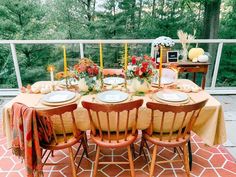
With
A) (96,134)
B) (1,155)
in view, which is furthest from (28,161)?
(1,155)

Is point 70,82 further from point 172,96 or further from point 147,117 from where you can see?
point 172,96

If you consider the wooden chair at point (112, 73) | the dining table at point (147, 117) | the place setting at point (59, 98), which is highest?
the wooden chair at point (112, 73)

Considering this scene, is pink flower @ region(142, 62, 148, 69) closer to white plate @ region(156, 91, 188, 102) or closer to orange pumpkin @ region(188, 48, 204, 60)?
white plate @ region(156, 91, 188, 102)

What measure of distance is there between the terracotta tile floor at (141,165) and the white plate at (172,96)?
31.5 inches

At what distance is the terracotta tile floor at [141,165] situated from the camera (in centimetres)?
235

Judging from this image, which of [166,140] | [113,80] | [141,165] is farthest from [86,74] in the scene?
[141,165]

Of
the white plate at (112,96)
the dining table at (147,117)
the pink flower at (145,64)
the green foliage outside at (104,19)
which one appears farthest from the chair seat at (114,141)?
the green foliage outside at (104,19)

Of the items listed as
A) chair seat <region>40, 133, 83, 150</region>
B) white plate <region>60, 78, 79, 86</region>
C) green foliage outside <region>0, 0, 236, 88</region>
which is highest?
green foliage outside <region>0, 0, 236, 88</region>

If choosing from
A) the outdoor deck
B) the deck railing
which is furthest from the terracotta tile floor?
the deck railing

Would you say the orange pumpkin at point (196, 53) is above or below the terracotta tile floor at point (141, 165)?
above

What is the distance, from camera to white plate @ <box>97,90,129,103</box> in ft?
6.83

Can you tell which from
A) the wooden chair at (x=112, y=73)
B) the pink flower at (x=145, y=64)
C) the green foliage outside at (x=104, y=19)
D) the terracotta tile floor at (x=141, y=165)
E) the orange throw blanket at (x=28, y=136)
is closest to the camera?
the orange throw blanket at (x=28, y=136)

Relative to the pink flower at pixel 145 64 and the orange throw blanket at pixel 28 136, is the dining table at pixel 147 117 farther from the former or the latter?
the pink flower at pixel 145 64

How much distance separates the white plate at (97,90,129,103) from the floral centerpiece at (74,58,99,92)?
159mm
